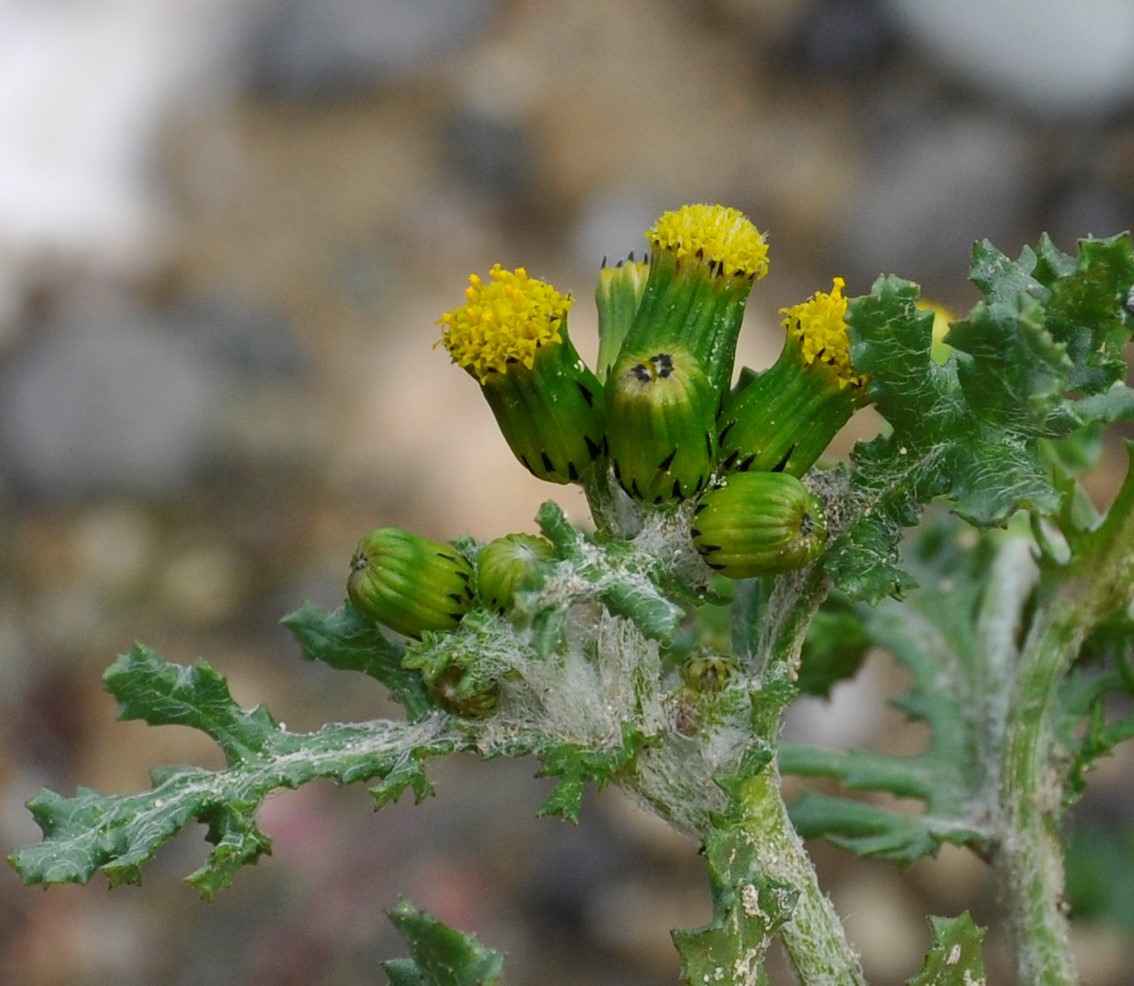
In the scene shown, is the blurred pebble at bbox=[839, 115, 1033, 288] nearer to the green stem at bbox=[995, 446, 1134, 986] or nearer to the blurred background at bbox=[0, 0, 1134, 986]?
the blurred background at bbox=[0, 0, 1134, 986]

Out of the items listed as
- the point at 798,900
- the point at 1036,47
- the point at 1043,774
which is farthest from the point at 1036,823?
the point at 1036,47

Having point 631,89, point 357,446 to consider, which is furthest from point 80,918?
point 631,89

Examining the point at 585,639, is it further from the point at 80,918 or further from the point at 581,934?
the point at 80,918

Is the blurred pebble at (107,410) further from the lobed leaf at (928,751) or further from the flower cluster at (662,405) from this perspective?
the flower cluster at (662,405)

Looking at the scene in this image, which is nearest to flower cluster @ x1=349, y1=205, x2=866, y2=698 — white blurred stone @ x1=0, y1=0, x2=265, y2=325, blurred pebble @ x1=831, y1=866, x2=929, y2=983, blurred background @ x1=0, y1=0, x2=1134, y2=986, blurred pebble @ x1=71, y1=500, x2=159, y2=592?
blurred background @ x1=0, y1=0, x2=1134, y2=986

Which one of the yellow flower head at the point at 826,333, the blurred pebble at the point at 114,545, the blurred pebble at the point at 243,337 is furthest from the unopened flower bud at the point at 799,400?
the blurred pebble at the point at 243,337

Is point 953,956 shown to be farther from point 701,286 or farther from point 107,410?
point 107,410
